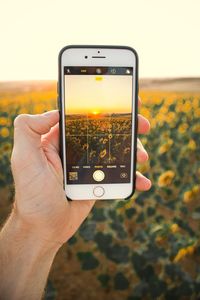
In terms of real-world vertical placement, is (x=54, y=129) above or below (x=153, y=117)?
above

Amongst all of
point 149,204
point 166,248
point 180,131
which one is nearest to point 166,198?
point 149,204

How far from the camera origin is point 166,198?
5184 mm

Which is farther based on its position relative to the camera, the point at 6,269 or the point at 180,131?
the point at 180,131

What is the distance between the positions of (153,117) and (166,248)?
2.33 m

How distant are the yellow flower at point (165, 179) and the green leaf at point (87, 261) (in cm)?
91

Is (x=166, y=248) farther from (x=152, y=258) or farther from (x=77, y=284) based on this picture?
(x=77, y=284)

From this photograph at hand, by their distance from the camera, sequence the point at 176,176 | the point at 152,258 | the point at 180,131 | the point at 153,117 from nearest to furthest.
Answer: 1. the point at 152,258
2. the point at 176,176
3. the point at 180,131
4. the point at 153,117

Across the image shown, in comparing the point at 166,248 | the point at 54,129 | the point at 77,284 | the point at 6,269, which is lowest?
the point at 77,284

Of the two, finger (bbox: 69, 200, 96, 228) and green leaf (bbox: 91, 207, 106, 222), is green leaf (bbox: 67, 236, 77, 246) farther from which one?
finger (bbox: 69, 200, 96, 228)

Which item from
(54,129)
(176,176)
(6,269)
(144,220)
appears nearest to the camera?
(6,269)

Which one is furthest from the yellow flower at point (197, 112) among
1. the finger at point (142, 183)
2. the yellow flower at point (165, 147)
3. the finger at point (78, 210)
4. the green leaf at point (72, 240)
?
the finger at point (78, 210)

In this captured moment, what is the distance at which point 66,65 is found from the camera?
2.13 metres

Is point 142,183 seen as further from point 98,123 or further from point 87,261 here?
point 87,261

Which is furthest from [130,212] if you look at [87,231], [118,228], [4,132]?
[4,132]
